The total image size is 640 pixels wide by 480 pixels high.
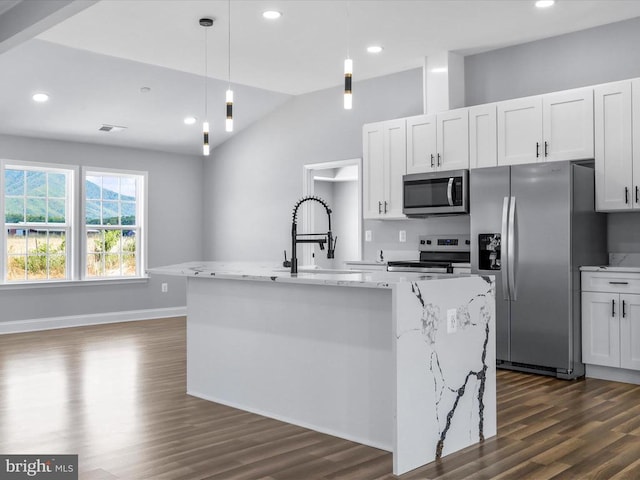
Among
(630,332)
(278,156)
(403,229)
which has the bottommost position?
(630,332)

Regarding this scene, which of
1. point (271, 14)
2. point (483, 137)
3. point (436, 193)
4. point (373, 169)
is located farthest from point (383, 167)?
point (271, 14)

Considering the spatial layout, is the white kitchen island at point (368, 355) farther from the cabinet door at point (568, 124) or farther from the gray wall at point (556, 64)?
the gray wall at point (556, 64)

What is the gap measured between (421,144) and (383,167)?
1.65ft

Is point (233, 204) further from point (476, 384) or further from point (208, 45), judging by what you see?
point (476, 384)

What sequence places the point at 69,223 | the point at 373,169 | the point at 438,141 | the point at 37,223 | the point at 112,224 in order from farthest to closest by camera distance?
the point at 112,224
the point at 69,223
the point at 37,223
the point at 373,169
the point at 438,141

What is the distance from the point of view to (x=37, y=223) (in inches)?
298

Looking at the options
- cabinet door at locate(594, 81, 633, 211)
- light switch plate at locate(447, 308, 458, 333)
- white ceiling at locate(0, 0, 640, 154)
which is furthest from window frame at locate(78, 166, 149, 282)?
light switch plate at locate(447, 308, 458, 333)

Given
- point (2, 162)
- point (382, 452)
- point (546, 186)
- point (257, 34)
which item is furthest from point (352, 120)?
point (382, 452)

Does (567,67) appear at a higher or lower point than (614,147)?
higher

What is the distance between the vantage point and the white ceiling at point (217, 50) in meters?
4.74

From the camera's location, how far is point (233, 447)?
10.5ft

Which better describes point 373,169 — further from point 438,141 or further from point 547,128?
point 547,128

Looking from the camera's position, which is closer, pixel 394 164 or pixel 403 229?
pixel 394 164

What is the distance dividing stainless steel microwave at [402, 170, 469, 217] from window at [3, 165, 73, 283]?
14.7 feet
